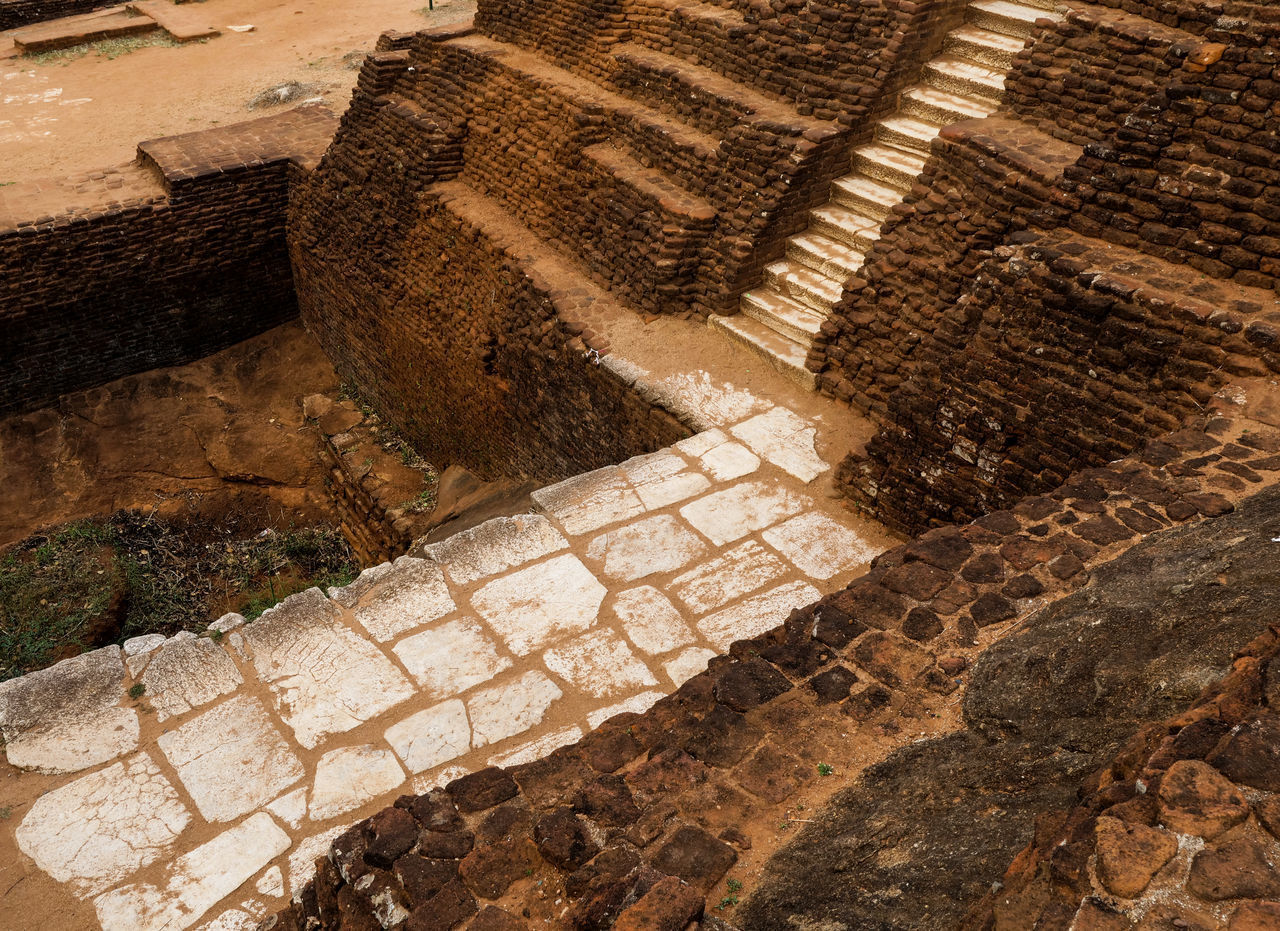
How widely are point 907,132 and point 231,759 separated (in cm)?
520

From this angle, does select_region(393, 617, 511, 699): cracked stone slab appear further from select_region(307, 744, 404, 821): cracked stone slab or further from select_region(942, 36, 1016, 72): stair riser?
select_region(942, 36, 1016, 72): stair riser

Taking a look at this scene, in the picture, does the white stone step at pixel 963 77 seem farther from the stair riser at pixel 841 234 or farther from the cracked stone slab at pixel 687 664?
the cracked stone slab at pixel 687 664

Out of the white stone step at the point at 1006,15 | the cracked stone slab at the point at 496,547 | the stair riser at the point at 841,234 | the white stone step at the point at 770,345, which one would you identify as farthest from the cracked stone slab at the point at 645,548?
the white stone step at the point at 1006,15

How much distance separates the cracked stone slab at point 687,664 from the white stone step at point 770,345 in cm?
224

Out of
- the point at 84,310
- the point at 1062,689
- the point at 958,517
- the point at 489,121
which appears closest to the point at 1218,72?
the point at 958,517

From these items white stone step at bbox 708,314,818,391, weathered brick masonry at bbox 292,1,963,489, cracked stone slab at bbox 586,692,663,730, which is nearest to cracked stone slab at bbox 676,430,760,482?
weathered brick masonry at bbox 292,1,963,489

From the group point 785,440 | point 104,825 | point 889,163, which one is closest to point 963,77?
point 889,163

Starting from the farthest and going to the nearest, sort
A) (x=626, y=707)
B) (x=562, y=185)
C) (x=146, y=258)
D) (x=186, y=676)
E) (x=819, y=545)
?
(x=146, y=258), (x=562, y=185), (x=819, y=545), (x=186, y=676), (x=626, y=707)

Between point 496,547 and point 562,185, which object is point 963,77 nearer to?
point 562,185

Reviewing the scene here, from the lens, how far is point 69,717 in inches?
165

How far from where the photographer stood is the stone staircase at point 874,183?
6.35 meters

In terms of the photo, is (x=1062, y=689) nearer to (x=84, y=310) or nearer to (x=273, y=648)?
(x=273, y=648)

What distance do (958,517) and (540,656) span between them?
83.3 inches

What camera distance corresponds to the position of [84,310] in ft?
32.7
